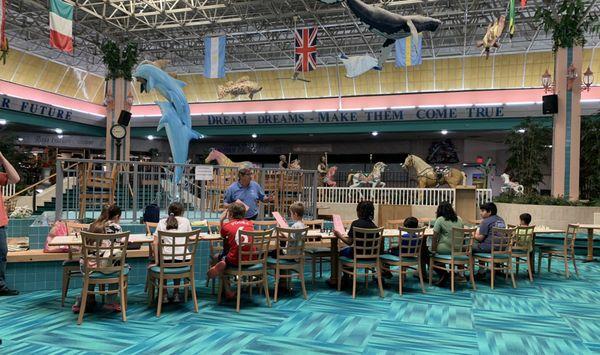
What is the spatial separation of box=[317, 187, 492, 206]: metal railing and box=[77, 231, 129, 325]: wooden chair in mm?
10394

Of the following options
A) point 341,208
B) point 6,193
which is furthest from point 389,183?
point 6,193

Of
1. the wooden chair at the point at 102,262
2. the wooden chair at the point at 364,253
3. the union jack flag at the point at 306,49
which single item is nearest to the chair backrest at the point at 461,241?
the wooden chair at the point at 364,253

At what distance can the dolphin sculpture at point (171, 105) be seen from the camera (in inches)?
408

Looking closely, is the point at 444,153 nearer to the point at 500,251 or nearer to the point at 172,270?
the point at 500,251

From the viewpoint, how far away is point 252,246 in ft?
17.8

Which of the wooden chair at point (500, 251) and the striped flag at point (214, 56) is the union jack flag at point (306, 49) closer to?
the striped flag at point (214, 56)

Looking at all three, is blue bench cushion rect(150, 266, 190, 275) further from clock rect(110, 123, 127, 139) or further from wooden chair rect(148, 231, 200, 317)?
clock rect(110, 123, 127, 139)

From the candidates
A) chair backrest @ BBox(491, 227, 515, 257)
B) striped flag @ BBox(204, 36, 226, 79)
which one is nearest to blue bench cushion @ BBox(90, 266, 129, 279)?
chair backrest @ BBox(491, 227, 515, 257)

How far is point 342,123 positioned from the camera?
1997 centimetres

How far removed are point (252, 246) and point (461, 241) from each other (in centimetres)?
307

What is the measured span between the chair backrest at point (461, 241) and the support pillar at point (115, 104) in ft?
44.1

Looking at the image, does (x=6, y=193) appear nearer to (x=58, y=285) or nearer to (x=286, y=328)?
(x=58, y=285)

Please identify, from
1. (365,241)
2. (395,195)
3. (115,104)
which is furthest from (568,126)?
(115,104)

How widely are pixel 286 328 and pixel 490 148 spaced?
20.3 meters
